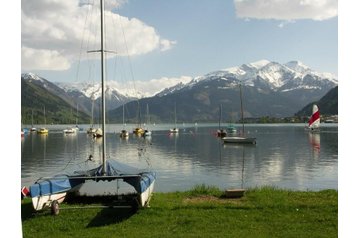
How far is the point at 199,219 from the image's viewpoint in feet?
43.9

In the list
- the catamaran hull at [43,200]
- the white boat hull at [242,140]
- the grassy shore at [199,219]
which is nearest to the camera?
the grassy shore at [199,219]

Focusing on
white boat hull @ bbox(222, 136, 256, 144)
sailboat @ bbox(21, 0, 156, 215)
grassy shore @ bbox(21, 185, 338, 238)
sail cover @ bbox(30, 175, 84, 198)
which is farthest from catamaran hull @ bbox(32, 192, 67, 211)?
white boat hull @ bbox(222, 136, 256, 144)

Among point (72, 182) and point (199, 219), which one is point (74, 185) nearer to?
point (72, 182)

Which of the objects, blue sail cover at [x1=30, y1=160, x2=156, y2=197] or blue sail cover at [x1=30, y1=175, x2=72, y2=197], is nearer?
blue sail cover at [x1=30, y1=175, x2=72, y2=197]

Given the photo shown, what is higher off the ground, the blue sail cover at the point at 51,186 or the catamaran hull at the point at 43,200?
the blue sail cover at the point at 51,186

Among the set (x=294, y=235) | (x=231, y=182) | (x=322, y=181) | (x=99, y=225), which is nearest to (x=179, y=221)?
(x=99, y=225)

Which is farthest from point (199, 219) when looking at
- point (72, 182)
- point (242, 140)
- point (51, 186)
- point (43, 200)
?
point (242, 140)

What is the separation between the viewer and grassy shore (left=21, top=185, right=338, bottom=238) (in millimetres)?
12195

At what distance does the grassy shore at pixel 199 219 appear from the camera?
1220 centimetres

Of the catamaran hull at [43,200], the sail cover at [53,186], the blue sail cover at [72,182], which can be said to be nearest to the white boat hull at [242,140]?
the blue sail cover at [72,182]

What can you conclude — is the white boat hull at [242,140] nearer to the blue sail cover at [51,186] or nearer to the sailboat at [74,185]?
the sailboat at [74,185]

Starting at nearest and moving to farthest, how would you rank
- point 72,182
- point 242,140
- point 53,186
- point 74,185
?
point 53,186
point 72,182
point 74,185
point 242,140

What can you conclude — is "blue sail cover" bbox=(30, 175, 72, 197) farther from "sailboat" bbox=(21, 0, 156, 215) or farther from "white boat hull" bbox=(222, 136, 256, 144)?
"white boat hull" bbox=(222, 136, 256, 144)
